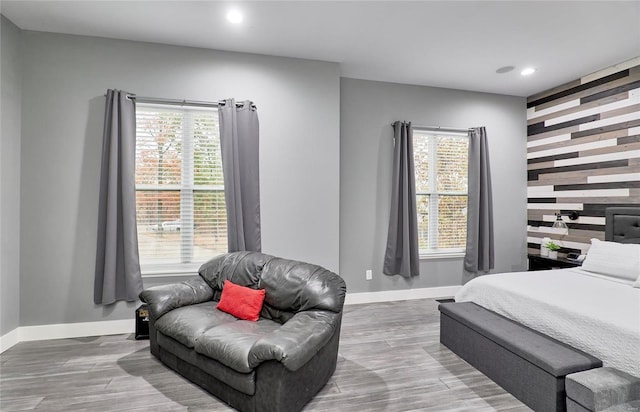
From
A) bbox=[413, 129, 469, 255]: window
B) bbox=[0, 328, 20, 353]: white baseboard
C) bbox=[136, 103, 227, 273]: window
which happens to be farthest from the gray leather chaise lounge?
bbox=[413, 129, 469, 255]: window

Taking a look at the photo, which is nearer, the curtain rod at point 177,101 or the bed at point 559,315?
the bed at point 559,315

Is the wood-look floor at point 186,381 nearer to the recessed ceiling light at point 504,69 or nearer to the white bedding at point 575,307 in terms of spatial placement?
the white bedding at point 575,307

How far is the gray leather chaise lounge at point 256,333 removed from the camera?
2018mm

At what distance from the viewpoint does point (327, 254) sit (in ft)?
13.1

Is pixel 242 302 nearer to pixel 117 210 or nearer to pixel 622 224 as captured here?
pixel 117 210

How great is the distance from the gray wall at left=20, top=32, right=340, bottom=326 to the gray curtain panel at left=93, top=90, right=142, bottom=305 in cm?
16

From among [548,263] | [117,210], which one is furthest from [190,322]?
[548,263]

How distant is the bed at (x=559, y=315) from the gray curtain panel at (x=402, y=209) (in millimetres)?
1238

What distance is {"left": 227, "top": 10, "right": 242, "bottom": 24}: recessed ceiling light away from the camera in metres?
2.94

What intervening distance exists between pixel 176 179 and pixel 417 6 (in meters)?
2.91

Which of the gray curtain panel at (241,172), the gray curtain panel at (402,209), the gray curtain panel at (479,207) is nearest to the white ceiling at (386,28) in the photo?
the gray curtain panel at (241,172)

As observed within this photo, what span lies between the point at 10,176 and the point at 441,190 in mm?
5047

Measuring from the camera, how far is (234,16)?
300cm

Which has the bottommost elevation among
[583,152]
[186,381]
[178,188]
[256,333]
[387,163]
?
[186,381]
